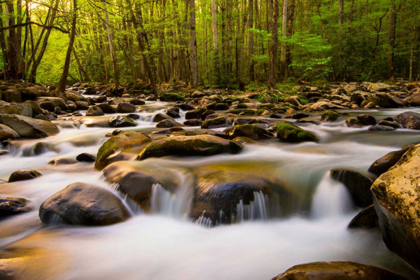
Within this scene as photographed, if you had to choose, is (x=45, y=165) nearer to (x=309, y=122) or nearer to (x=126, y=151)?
(x=126, y=151)

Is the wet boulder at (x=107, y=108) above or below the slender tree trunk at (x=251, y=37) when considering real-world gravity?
below

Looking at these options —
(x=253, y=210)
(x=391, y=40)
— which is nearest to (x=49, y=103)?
(x=253, y=210)

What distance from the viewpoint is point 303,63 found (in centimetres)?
1602

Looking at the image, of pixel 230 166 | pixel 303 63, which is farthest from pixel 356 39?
pixel 230 166

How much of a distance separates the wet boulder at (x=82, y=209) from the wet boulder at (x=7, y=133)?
4.25 meters

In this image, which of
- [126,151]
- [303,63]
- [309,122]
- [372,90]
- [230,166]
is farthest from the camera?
[303,63]

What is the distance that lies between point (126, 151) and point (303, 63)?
44.9 feet

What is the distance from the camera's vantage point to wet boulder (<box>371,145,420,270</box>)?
172 cm

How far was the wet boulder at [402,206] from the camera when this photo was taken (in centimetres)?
172

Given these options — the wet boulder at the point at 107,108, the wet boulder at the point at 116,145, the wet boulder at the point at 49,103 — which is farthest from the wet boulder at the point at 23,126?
the wet boulder at the point at 107,108

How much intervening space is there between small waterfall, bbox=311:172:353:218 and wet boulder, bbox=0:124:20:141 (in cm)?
638

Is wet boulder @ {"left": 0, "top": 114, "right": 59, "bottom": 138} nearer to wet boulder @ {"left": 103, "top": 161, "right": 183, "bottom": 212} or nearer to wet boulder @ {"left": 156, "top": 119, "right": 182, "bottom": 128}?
wet boulder @ {"left": 156, "top": 119, "right": 182, "bottom": 128}

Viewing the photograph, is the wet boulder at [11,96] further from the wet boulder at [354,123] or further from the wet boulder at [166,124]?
the wet boulder at [354,123]

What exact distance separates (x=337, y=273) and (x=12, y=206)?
10.9ft
